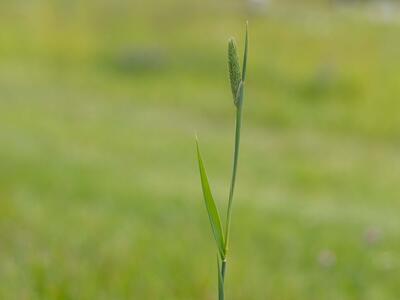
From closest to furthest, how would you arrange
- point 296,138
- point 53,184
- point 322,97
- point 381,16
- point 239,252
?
point 239,252
point 53,184
point 296,138
point 322,97
point 381,16

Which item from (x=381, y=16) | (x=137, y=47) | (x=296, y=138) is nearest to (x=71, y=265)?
(x=296, y=138)

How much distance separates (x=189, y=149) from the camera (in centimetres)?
923

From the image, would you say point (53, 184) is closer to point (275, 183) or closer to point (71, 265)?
point (71, 265)

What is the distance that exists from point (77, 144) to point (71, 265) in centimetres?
506

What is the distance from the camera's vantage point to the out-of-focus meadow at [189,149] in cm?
332

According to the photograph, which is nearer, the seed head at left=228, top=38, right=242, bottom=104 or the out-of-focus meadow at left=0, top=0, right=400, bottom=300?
the seed head at left=228, top=38, right=242, bottom=104

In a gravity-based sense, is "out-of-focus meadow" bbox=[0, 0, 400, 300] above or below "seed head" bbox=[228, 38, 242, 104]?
below

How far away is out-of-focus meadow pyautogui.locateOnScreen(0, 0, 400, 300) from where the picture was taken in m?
3.32

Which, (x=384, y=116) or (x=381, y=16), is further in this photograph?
(x=381, y=16)

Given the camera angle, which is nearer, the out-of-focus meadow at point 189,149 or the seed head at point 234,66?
the seed head at point 234,66

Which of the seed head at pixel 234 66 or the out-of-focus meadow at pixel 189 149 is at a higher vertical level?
the seed head at pixel 234 66

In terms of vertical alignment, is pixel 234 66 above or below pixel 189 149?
above

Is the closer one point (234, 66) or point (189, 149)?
point (234, 66)

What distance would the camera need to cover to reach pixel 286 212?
527 cm
